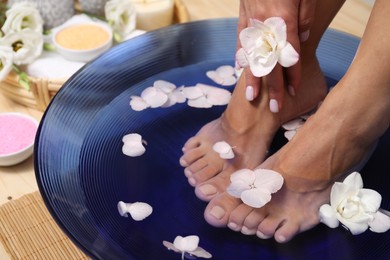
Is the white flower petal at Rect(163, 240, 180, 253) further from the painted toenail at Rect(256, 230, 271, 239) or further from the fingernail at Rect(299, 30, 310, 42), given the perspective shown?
the fingernail at Rect(299, 30, 310, 42)

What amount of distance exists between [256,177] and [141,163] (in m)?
0.25

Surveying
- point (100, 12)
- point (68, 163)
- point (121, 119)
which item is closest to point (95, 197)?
point (68, 163)

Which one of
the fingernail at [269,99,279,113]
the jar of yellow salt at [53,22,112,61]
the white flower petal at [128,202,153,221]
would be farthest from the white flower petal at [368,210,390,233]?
the jar of yellow salt at [53,22,112,61]

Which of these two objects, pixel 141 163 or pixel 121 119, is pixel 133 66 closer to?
pixel 121 119

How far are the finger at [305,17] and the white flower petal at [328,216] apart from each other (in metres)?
0.34

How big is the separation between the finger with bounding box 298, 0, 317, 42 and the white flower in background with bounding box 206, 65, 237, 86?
0.26m

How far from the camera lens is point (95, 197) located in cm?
100

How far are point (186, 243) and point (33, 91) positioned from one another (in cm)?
59

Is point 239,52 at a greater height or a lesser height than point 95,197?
greater

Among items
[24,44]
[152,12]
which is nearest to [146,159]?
[24,44]

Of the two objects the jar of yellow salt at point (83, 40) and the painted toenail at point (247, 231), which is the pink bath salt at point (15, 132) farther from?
the painted toenail at point (247, 231)

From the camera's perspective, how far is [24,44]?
1.36 m

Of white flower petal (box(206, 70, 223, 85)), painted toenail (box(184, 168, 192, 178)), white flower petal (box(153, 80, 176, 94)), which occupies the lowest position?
painted toenail (box(184, 168, 192, 178))

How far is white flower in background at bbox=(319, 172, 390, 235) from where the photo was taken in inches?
37.6
